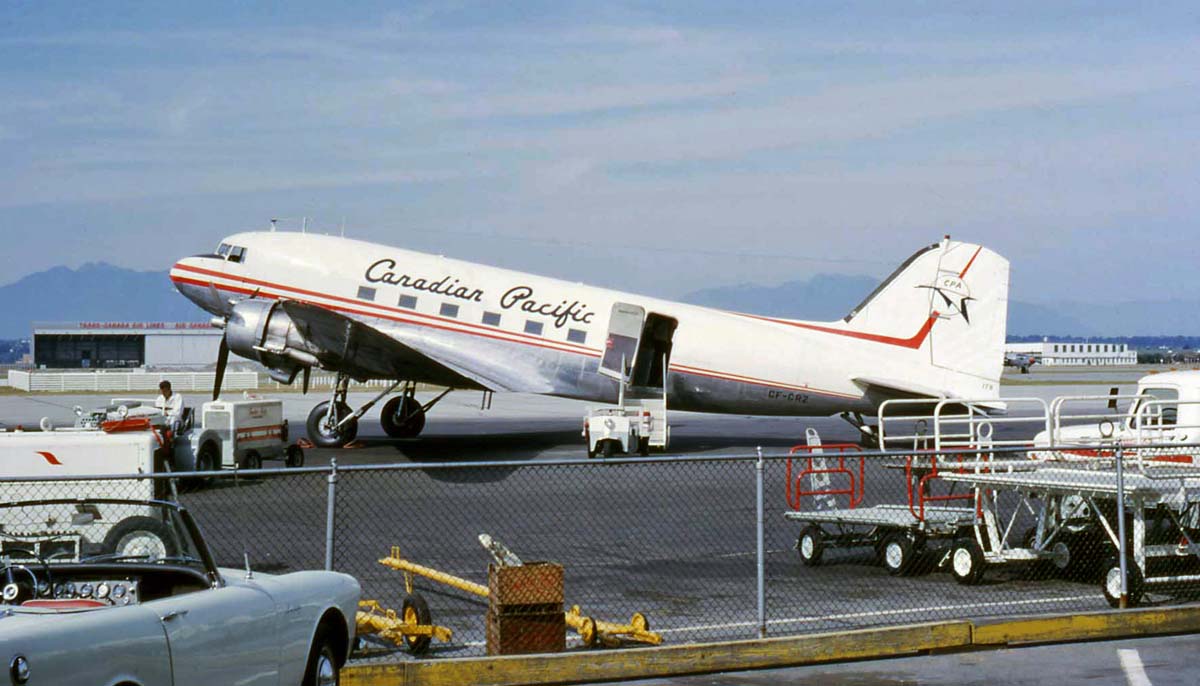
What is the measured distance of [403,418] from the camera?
1312 inches

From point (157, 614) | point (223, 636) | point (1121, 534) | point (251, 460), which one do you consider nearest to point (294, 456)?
point (251, 460)

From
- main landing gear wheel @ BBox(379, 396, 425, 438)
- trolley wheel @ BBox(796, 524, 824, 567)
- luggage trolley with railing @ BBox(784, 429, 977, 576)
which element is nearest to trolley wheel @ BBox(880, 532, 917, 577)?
luggage trolley with railing @ BBox(784, 429, 977, 576)

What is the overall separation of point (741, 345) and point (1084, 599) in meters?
17.8

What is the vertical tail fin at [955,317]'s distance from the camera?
30734mm

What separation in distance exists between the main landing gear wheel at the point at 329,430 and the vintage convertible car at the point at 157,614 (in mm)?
21275

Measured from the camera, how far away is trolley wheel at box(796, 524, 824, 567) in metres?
15.0

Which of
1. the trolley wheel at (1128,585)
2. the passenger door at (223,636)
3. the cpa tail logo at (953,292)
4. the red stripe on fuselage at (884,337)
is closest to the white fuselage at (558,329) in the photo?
the red stripe on fuselage at (884,337)

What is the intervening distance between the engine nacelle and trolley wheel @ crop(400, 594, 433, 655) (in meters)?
19.1

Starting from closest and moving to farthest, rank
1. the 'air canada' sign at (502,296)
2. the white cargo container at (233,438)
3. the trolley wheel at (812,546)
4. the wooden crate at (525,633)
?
the wooden crate at (525,633)
the trolley wheel at (812,546)
the white cargo container at (233,438)
the 'air canada' sign at (502,296)

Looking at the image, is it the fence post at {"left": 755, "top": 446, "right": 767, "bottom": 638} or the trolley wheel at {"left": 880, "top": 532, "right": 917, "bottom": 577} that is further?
the trolley wheel at {"left": 880, "top": 532, "right": 917, "bottom": 577}

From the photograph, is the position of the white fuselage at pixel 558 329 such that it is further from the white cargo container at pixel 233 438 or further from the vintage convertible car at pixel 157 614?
the vintage convertible car at pixel 157 614

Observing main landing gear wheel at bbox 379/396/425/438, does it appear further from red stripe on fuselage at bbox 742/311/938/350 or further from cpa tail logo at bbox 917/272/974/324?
cpa tail logo at bbox 917/272/974/324

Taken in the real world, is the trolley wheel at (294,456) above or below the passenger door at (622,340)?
below

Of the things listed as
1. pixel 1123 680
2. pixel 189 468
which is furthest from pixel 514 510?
pixel 1123 680
